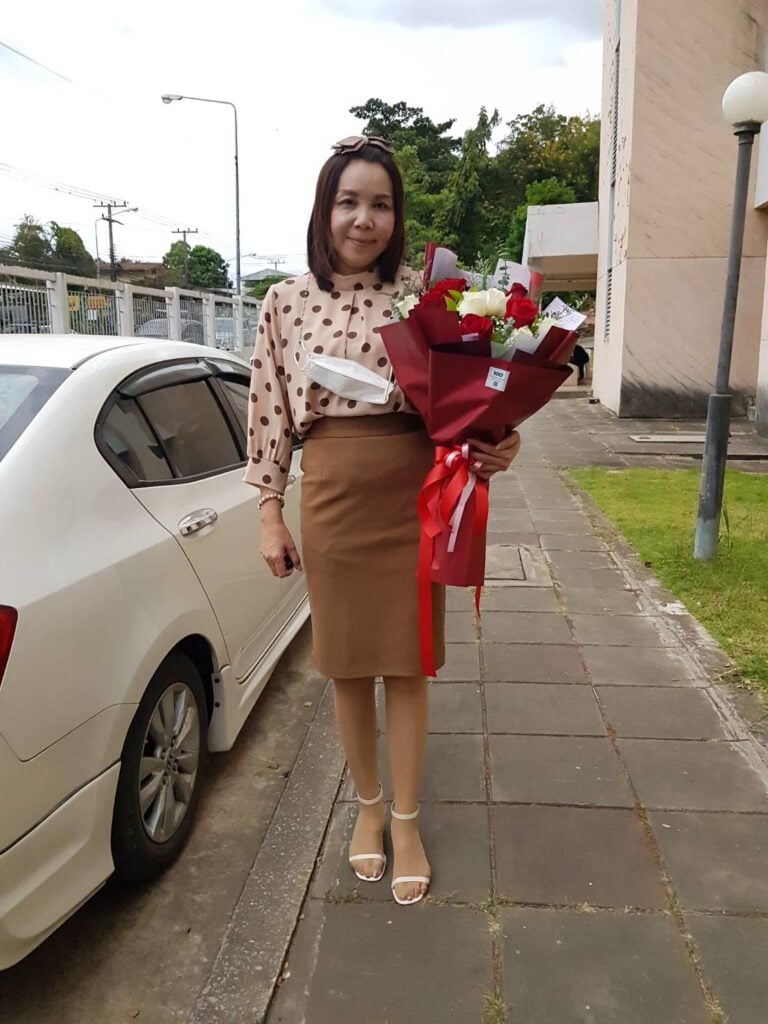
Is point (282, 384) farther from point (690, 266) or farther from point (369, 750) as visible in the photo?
point (690, 266)

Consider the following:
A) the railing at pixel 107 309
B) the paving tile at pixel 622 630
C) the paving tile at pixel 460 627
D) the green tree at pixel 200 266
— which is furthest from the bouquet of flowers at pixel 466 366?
the green tree at pixel 200 266

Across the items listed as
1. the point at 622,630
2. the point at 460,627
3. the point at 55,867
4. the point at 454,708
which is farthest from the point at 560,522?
the point at 55,867

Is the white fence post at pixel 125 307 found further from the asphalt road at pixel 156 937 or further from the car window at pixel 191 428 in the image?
the asphalt road at pixel 156 937

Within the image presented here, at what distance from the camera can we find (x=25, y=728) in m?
1.70

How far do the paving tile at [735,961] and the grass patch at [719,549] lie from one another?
1.53 meters

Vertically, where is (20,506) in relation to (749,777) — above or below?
above

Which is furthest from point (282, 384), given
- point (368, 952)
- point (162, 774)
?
point (368, 952)

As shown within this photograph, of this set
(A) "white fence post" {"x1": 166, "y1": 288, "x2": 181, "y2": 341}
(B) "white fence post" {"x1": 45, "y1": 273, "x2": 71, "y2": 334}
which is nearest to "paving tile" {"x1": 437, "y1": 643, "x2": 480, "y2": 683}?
(B) "white fence post" {"x1": 45, "y1": 273, "x2": 71, "y2": 334}

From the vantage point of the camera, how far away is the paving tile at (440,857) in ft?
7.34

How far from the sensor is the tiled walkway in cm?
188

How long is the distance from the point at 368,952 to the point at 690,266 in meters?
12.9

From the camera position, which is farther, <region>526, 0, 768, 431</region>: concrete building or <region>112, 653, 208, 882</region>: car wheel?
<region>526, 0, 768, 431</region>: concrete building

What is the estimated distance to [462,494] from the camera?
1.96m

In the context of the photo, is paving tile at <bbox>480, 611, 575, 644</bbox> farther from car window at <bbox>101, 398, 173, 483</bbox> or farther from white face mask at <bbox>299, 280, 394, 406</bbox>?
white face mask at <bbox>299, 280, 394, 406</bbox>
